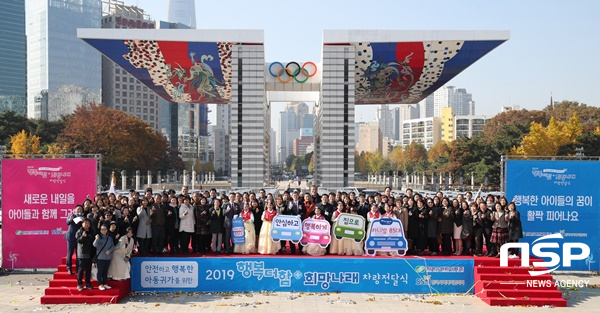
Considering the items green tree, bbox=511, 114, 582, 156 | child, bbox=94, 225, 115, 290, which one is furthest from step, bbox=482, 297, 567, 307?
green tree, bbox=511, 114, 582, 156

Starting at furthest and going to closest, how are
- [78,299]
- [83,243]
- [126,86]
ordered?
[126,86] → [78,299] → [83,243]

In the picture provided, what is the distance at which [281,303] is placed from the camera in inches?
390

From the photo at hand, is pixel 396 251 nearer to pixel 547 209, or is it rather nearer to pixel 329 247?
pixel 329 247

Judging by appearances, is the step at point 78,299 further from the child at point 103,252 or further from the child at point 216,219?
the child at point 216,219

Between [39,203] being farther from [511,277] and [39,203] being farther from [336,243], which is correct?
[511,277]

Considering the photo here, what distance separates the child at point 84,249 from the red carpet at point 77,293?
0.15 meters

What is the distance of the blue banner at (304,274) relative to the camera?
1078 centimetres

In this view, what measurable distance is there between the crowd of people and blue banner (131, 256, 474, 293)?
1.72ft

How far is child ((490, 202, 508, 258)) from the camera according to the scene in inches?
440

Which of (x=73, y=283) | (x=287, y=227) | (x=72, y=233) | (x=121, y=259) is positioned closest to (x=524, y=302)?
(x=287, y=227)

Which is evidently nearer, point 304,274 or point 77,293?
point 77,293

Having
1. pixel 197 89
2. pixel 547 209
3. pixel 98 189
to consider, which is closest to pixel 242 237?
pixel 98 189

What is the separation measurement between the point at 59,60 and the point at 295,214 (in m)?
84.5

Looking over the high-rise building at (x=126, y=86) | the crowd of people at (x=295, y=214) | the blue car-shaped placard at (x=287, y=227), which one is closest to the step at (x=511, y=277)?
the crowd of people at (x=295, y=214)
